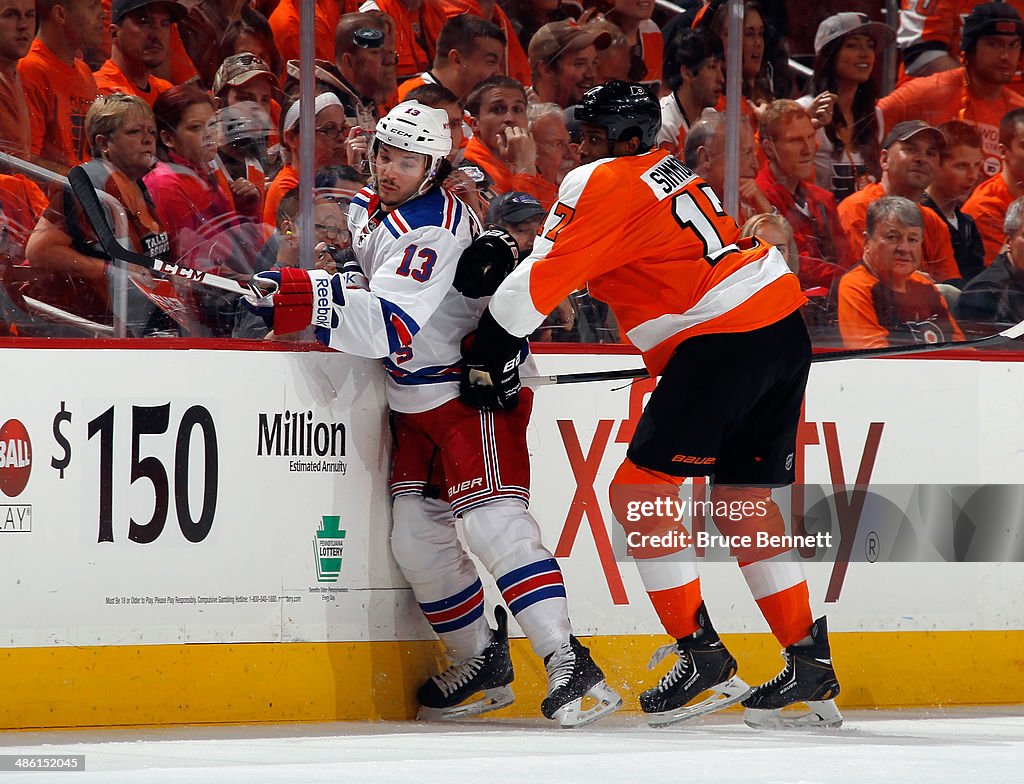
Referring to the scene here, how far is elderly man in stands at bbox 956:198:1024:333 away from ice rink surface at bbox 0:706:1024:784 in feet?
4.02

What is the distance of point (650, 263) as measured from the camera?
11.3ft

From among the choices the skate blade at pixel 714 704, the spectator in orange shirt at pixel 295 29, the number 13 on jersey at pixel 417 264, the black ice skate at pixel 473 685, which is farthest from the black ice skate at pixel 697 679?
the spectator in orange shirt at pixel 295 29

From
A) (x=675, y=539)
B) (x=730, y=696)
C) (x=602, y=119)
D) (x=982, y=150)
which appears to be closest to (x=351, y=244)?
(x=602, y=119)

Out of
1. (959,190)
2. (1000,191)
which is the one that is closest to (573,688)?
(959,190)

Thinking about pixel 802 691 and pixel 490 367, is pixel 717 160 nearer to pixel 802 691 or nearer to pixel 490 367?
pixel 490 367

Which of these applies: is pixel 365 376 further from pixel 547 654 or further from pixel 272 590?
pixel 547 654

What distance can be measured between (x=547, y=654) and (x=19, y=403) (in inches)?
53.1

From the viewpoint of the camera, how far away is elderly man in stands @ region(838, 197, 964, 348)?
4191 mm

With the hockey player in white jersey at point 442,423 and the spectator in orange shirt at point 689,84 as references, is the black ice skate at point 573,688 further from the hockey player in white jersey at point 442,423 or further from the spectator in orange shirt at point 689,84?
Answer: the spectator in orange shirt at point 689,84

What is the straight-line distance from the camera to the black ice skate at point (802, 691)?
3.49 metres

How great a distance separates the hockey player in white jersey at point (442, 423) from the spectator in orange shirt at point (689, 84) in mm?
827

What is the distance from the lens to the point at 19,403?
10.8 feet

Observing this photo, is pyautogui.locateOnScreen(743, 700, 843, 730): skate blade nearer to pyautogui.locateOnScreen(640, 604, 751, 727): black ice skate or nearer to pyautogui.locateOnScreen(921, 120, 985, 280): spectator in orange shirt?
pyautogui.locateOnScreen(640, 604, 751, 727): black ice skate

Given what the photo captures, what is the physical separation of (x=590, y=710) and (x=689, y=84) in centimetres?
182
